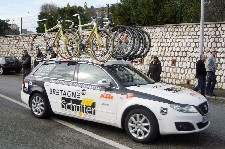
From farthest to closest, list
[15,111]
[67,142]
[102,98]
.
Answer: [15,111], [102,98], [67,142]

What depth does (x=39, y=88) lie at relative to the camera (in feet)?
26.2

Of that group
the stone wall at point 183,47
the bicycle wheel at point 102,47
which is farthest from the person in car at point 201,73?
the bicycle wheel at point 102,47

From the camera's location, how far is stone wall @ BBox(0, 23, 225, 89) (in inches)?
610

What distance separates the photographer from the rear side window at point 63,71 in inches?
296

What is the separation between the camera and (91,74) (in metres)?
7.14

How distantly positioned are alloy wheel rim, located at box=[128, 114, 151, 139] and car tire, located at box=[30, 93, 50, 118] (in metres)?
2.37

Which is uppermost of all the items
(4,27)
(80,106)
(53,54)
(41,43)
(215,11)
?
(215,11)

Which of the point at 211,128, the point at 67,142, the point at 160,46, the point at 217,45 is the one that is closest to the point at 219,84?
the point at 217,45

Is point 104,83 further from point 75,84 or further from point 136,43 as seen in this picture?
point 136,43

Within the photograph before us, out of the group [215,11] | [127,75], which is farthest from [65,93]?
[215,11]

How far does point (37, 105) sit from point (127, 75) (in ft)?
7.84

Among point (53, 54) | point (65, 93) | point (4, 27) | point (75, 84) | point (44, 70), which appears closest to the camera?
point (75, 84)

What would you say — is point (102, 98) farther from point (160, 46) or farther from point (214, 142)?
point (160, 46)

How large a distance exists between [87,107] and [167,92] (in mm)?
1670
